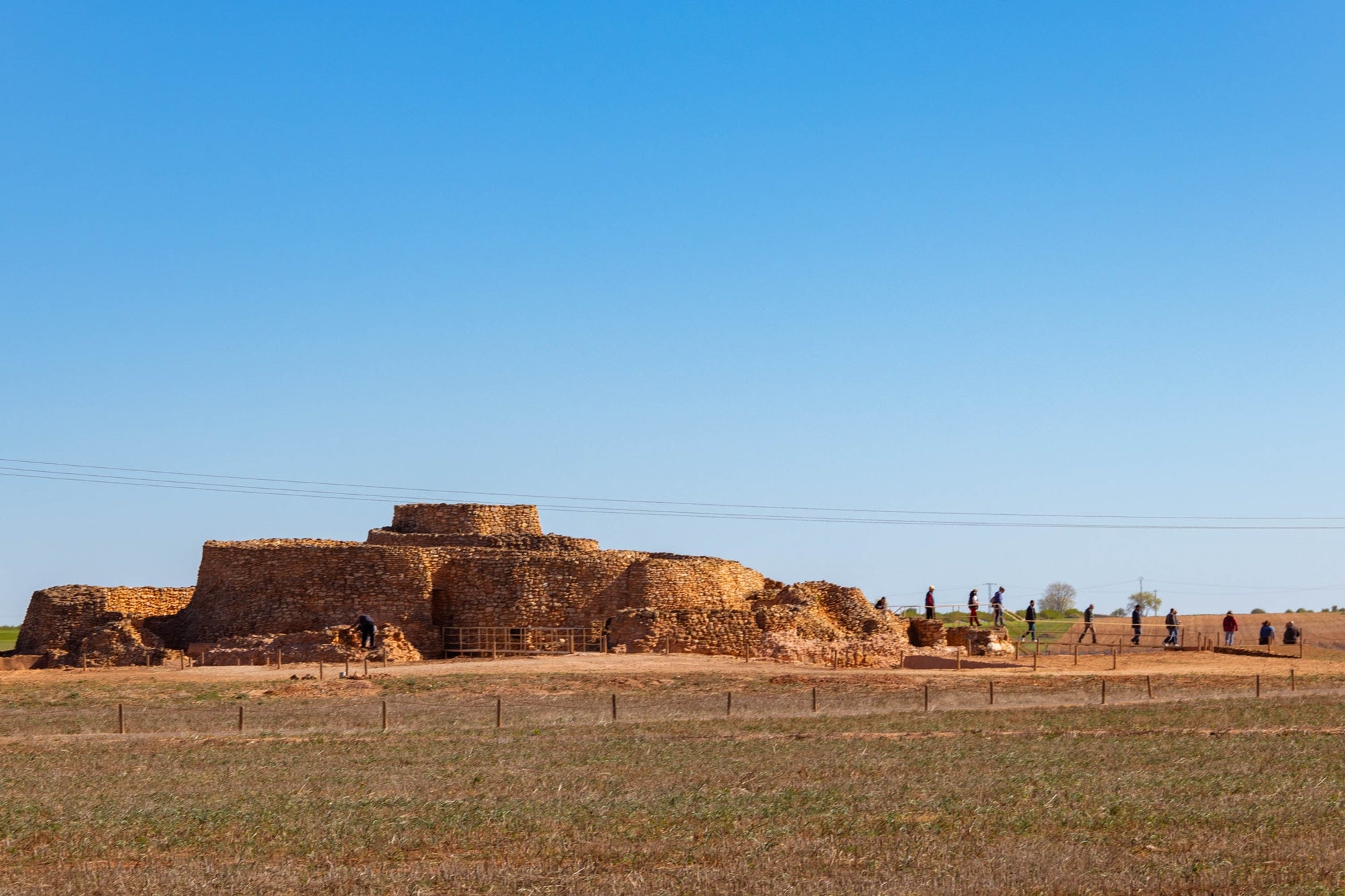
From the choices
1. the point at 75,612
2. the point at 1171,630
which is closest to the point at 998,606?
the point at 1171,630

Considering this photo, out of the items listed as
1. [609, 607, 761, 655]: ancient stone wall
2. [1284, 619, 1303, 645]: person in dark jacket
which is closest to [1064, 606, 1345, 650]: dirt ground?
[1284, 619, 1303, 645]: person in dark jacket

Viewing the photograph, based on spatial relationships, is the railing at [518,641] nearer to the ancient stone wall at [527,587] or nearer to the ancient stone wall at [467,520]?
the ancient stone wall at [527,587]

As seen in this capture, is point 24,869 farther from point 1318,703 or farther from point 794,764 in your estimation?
point 1318,703

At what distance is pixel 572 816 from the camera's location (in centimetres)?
1647

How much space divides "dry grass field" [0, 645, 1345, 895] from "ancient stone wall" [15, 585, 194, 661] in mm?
16632

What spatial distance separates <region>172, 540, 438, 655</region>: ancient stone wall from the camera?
1811 inches

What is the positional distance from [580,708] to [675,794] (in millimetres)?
12927

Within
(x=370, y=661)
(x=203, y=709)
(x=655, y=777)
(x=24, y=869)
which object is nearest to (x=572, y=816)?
(x=655, y=777)

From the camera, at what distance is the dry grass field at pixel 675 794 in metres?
13.5

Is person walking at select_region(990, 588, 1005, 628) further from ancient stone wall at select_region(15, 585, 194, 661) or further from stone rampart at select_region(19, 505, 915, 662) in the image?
ancient stone wall at select_region(15, 585, 194, 661)

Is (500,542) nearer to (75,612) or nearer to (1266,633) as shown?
(75,612)

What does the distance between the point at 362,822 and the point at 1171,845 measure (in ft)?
27.2

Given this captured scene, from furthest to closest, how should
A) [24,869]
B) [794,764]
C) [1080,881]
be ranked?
[794,764] → [24,869] → [1080,881]

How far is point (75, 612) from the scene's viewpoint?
51.0 metres
